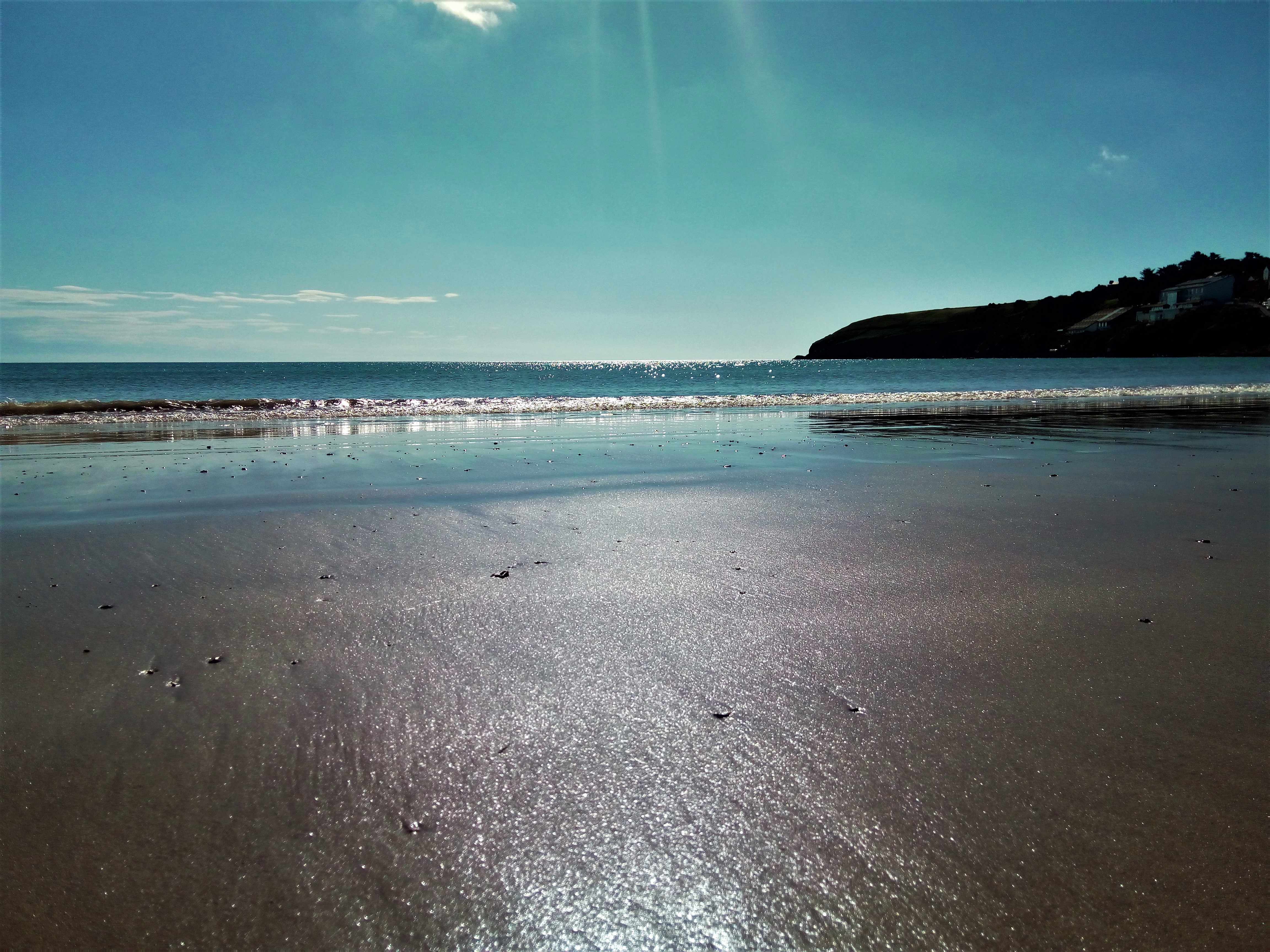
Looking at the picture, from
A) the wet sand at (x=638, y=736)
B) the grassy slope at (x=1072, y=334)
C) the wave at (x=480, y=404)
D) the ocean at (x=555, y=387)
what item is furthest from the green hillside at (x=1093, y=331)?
the wet sand at (x=638, y=736)

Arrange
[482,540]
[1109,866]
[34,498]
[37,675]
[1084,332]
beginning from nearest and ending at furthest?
[1109,866] < [37,675] < [482,540] < [34,498] < [1084,332]

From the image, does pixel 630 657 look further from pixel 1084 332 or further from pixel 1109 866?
pixel 1084 332

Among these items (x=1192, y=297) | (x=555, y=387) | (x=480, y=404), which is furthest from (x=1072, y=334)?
(x=480, y=404)

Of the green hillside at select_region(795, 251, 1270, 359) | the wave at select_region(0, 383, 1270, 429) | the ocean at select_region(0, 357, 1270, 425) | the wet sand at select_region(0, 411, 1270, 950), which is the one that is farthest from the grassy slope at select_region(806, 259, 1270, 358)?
the wet sand at select_region(0, 411, 1270, 950)

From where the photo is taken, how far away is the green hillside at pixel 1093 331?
94.4 meters

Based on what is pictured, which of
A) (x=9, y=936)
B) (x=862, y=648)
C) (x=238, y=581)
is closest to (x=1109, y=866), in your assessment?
(x=862, y=648)

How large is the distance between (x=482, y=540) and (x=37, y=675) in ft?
10.5

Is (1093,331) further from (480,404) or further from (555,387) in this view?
(480,404)

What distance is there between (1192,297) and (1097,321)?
1249cm

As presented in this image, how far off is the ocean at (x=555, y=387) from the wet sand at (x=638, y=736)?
2103 centimetres

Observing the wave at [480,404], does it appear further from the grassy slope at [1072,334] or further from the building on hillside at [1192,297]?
the building on hillside at [1192,297]

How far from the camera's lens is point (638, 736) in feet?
9.82

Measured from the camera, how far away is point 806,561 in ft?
18.4

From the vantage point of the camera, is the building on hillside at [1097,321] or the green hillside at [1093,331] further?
the building on hillside at [1097,321]
